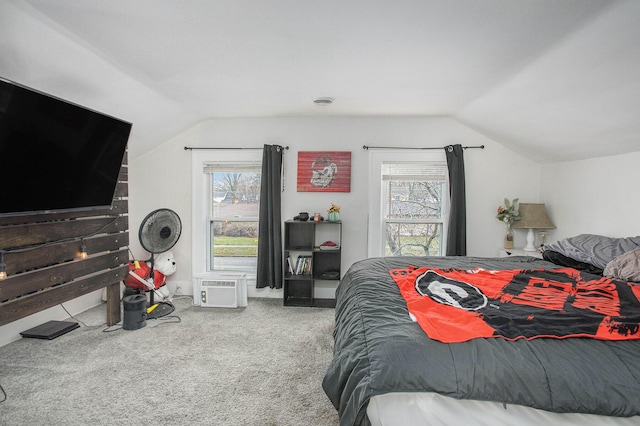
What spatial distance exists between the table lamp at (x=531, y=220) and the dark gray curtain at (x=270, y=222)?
271 centimetres

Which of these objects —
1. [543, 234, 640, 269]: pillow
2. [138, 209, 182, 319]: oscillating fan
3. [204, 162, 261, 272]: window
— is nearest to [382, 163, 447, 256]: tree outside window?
[543, 234, 640, 269]: pillow

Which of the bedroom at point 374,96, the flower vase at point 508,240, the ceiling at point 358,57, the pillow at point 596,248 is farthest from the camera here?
the flower vase at point 508,240

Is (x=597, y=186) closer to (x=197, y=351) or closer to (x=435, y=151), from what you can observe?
(x=435, y=151)

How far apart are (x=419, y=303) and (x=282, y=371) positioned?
1217mm

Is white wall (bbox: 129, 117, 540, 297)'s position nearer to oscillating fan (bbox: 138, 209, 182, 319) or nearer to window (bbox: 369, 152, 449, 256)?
window (bbox: 369, 152, 449, 256)

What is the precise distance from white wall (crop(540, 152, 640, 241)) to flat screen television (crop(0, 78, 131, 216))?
4.24 metres

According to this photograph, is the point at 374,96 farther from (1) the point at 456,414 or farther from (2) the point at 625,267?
(1) the point at 456,414

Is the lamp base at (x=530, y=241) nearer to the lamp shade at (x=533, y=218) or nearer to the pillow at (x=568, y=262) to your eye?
the lamp shade at (x=533, y=218)

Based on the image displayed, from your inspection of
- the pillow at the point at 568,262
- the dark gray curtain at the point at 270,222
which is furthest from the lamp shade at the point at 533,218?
the dark gray curtain at the point at 270,222

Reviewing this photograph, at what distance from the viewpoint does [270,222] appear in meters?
3.94

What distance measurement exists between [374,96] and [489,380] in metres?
2.61

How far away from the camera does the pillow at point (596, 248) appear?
2.44 m

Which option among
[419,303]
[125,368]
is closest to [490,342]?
[419,303]

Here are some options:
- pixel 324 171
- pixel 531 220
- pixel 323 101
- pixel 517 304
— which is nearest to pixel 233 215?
pixel 324 171
